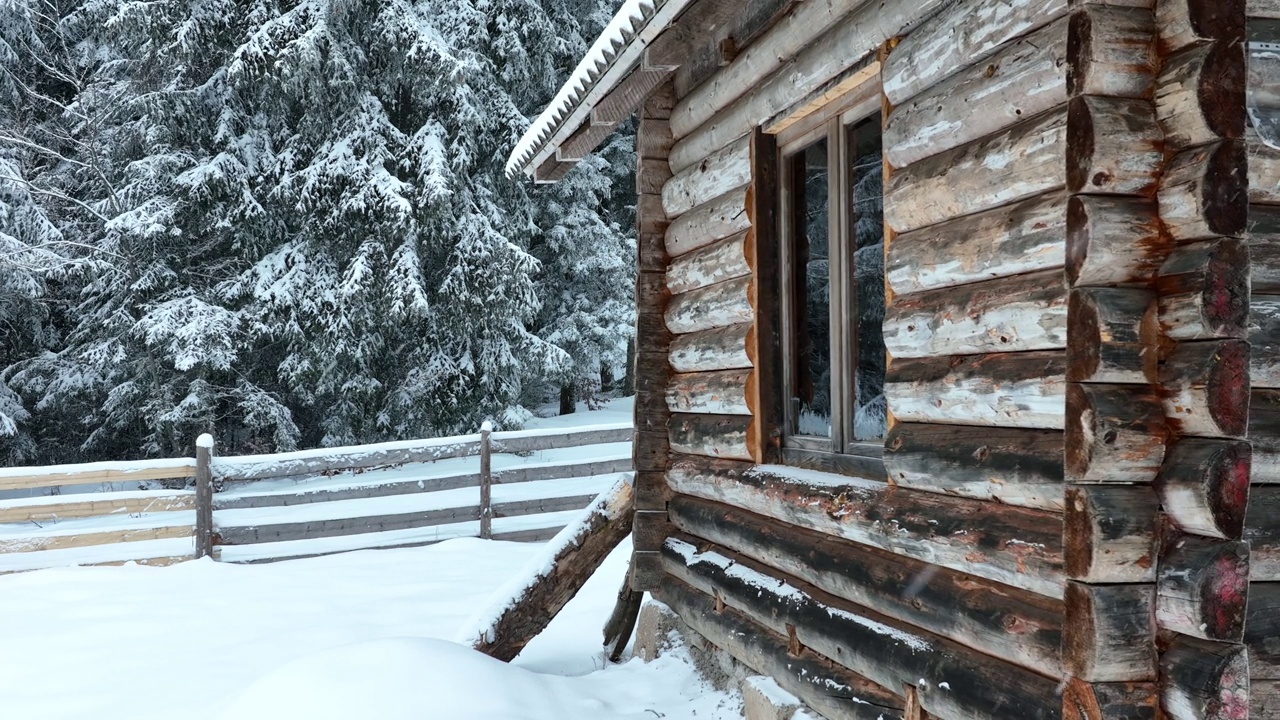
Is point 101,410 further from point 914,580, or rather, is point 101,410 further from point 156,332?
point 914,580

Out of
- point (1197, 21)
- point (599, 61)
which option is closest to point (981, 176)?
point (1197, 21)

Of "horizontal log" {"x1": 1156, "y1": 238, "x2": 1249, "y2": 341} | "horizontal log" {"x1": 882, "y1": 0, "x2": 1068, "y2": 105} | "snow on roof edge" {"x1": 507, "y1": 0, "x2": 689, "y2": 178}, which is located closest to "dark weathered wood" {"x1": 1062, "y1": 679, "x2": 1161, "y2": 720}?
"horizontal log" {"x1": 1156, "y1": 238, "x2": 1249, "y2": 341}

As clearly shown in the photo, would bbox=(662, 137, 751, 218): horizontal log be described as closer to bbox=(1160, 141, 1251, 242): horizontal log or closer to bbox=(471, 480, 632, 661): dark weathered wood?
bbox=(471, 480, 632, 661): dark weathered wood

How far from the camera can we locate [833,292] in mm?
4453

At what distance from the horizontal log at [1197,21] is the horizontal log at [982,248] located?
503 mm

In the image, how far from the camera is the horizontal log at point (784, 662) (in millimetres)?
3992

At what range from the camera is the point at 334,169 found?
1522cm

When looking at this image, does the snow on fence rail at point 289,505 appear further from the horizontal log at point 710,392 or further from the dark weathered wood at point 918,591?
the dark weathered wood at point 918,591

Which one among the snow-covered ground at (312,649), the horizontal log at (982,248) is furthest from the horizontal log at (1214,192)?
the snow-covered ground at (312,649)

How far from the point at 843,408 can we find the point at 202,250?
1425cm

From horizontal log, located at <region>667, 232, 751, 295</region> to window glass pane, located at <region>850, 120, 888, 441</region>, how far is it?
907 mm

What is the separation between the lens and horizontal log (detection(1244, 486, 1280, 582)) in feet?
8.96

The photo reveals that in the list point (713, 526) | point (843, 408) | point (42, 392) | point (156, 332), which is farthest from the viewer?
point (42, 392)

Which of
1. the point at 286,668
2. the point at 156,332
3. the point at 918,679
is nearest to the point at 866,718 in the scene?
the point at 918,679
